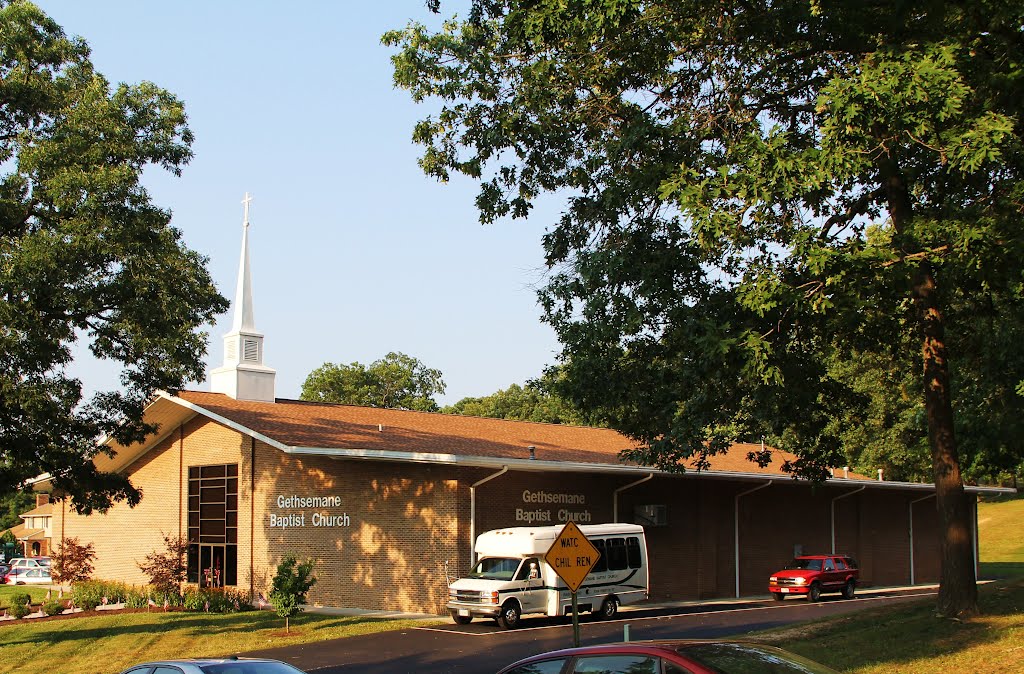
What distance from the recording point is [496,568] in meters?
24.8

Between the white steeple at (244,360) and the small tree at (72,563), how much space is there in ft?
22.6

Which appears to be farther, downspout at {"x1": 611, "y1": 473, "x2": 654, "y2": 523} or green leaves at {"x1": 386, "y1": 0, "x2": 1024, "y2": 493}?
downspout at {"x1": 611, "y1": 473, "x2": 654, "y2": 523}

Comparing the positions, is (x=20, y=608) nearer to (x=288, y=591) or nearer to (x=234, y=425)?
(x=234, y=425)

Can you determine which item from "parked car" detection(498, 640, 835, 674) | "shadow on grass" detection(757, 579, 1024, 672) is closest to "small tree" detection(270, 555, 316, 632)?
"shadow on grass" detection(757, 579, 1024, 672)

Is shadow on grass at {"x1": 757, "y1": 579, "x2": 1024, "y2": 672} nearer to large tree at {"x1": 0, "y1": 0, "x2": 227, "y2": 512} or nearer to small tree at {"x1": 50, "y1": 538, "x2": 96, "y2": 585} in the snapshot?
large tree at {"x1": 0, "y1": 0, "x2": 227, "y2": 512}

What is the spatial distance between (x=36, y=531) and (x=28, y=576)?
22083 millimetres

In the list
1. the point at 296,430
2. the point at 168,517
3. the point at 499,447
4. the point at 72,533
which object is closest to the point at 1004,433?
the point at 499,447

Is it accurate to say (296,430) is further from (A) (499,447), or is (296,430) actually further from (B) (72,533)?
(B) (72,533)

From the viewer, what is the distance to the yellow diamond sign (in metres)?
12.9

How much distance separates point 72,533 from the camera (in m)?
40.8

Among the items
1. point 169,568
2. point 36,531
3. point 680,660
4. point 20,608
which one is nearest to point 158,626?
point 20,608

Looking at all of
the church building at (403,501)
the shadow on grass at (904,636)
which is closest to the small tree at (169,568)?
the church building at (403,501)

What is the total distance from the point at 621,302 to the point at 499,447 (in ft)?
54.2

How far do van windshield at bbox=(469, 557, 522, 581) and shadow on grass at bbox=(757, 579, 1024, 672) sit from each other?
6.93m
